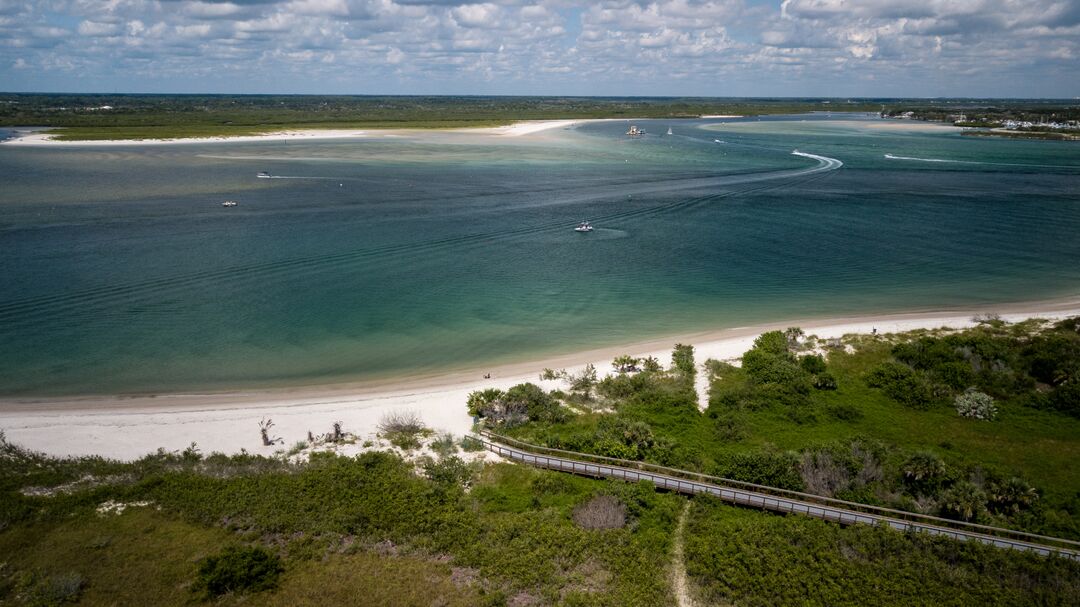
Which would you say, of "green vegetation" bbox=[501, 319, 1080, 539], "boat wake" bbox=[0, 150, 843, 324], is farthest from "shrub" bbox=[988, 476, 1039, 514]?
"boat wake" bbox=[0, 150, 843, 324]

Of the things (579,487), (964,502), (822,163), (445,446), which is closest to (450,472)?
(445,446)

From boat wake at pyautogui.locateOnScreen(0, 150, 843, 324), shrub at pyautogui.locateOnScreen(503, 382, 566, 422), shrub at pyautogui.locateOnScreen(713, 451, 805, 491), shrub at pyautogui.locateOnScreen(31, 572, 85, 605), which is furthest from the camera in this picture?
boat wake at pyautogui.locateOnScreen(0, 150, 843, 324)

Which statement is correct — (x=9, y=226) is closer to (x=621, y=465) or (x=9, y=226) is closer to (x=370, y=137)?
(x=621, y=465)

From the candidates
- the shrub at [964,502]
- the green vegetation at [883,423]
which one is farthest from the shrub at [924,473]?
the shrub at [964,502]

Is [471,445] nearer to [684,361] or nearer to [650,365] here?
[650,365]

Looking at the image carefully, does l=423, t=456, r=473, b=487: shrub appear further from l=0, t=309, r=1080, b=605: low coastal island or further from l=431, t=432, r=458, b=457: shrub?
l=431, t=432, r=458, b=457: shrub

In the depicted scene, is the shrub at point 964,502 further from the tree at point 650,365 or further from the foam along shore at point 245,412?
the tree at point 650,365

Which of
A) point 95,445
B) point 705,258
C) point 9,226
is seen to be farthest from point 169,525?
point 9,226
